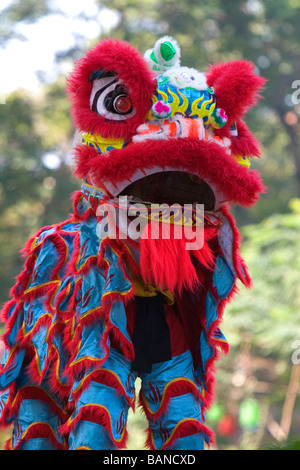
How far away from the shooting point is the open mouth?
2.04 m

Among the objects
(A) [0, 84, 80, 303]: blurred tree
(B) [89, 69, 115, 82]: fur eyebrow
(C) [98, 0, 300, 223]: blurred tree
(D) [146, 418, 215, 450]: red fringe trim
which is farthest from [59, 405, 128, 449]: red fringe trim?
(C) [98, 0, 300, 223]: blurred tree

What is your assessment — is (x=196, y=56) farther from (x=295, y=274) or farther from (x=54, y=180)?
(x=295, y=274)

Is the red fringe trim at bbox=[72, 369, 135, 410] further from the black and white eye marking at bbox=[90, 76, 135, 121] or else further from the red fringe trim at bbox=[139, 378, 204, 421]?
the black and white eye marking at bbox=[90, 76, 135, 121]

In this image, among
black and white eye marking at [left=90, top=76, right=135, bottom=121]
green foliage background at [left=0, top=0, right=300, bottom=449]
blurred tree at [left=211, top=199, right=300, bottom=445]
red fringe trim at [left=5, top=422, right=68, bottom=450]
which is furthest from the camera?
green foliage background at [left=0, top=0, right=300, bottom=449]

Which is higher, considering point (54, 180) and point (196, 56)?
point (196, 56)

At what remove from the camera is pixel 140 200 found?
2047 millimetres

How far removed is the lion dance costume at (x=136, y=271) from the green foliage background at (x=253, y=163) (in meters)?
3.80

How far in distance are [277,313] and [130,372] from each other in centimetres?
480

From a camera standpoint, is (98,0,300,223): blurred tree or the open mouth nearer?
the open mouth

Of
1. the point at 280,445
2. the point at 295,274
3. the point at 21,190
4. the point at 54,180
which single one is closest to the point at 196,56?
the point at 54,180

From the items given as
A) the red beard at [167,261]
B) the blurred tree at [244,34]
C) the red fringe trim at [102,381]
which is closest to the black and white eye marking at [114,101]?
the red beard at [167,261]

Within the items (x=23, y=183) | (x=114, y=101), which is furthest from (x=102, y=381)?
(x=23, y=183)

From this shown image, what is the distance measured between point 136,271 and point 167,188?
0.91 feet

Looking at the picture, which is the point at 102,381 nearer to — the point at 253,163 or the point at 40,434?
the point at 40,434
